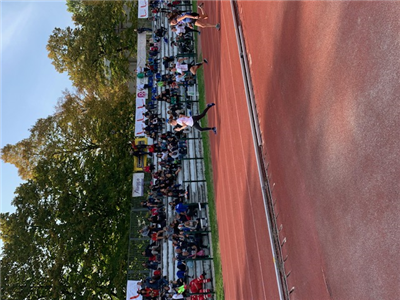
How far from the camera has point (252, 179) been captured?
38.7 feet

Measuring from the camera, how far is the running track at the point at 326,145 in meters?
5.47

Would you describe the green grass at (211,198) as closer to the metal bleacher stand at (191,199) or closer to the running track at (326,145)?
the metal bleacher stand at (191,199)

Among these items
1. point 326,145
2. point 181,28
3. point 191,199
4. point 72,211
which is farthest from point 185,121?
point 72,211

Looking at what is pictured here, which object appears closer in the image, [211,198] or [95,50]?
[211,198]

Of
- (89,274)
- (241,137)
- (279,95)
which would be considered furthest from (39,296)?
(279,95)

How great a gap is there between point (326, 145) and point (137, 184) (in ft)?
61.8

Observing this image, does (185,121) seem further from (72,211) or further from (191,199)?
(72,211)

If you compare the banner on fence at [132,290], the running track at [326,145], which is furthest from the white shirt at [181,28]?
the banner on fence at [132,290]

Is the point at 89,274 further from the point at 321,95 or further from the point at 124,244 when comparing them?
Answer: the point at 321,95

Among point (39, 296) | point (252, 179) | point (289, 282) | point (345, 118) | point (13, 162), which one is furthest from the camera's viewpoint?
point (13, 162)

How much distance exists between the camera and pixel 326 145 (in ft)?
23.4

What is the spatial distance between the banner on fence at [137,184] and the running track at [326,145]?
1285 cm

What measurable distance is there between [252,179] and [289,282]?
12.1 feet

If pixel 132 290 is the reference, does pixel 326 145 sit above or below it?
below
